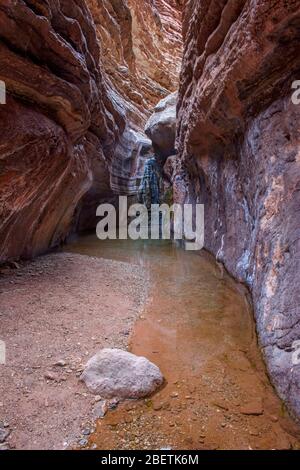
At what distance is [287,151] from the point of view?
3943 mm

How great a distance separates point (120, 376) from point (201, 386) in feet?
2.78

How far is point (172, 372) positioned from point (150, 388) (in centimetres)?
46

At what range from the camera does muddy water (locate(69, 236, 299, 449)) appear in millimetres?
2258

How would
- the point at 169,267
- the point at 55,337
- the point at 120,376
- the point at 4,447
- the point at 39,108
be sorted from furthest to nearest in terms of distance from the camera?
the point at 169,267
the point at 39,108
the point at 55,337
the point at 120,376
the point at 4,447

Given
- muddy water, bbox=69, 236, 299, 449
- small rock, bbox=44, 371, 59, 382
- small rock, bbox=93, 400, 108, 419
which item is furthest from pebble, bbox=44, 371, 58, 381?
muddy water, bbox=69, 236, 299, 449

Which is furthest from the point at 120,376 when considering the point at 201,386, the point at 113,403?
the point at 201,386

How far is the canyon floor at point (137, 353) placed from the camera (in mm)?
2275

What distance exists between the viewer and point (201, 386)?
9.56ft

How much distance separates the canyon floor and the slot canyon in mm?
17

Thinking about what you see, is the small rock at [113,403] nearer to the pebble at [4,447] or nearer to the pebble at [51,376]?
the pebble at [51,376]

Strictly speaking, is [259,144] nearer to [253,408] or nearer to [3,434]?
[253,408]

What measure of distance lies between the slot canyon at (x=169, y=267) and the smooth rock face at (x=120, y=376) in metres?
0.04

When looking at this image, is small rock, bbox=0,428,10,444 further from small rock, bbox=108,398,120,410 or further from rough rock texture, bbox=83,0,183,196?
rough rock texture, bbox=83,0,183,196
